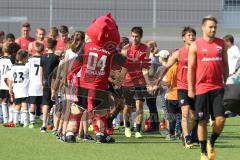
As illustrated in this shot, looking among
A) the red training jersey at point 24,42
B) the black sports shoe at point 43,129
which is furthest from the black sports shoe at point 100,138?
the red training jersey at point 24,42

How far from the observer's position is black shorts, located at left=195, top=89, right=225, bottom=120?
44.2ft

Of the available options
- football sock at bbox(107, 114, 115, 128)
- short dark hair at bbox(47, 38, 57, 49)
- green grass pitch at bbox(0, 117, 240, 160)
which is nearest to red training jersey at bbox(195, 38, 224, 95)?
green grass pitch at bbox(0, 117, 240, 160)

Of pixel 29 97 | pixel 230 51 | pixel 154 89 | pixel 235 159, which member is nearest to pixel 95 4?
pixel 230 51

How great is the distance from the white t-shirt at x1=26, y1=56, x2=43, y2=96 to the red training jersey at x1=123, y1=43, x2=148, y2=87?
216cm

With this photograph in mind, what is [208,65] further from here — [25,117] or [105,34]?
[25,117]

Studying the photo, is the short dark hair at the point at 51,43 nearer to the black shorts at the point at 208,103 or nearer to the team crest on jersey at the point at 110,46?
the team crest on jersey at the point at 110,46

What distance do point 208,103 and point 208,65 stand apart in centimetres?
57

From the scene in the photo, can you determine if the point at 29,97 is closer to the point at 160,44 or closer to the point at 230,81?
the point at 230,81

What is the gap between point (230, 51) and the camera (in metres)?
23.7

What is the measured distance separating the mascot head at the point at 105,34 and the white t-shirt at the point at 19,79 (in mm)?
4005

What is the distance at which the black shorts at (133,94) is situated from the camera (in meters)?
18.4

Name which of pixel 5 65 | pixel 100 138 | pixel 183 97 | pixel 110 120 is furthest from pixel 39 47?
pixel 183 97

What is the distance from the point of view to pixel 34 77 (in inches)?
779

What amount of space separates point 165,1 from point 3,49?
6.68 m
